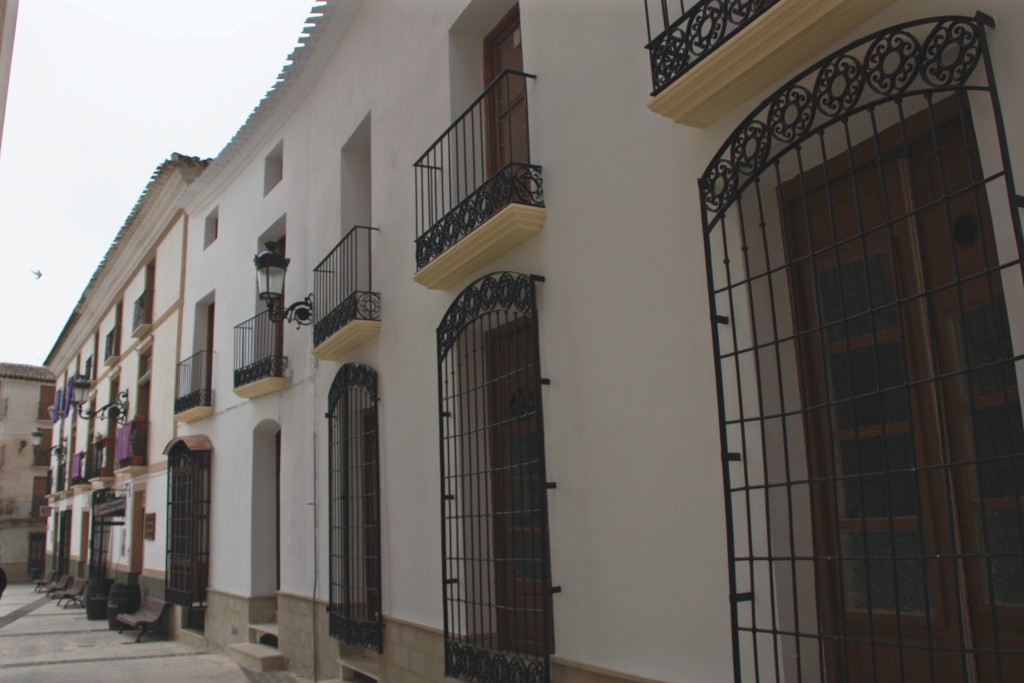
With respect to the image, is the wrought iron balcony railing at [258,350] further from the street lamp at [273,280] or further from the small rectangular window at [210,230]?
the small rectangular window at [210,230]

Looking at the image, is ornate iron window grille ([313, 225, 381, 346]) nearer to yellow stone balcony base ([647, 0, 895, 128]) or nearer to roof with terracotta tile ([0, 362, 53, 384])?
yellow stone balcony base ([647, 0, 895, 128])

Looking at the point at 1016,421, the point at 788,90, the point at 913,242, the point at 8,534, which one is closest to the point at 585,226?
the point at 788,90

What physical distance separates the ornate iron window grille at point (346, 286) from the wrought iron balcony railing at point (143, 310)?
8.47m

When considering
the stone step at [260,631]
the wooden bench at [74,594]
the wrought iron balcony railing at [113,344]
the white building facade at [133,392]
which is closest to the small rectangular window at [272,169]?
the white building facade at [133,392]

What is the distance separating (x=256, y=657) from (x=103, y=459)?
10.8 meters

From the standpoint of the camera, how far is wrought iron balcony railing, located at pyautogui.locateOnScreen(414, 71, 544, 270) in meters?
5.12

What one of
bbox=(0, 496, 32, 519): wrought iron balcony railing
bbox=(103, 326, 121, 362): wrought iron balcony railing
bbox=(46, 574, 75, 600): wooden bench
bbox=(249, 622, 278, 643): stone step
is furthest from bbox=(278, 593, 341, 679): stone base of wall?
bbox=(0, 496, 32, 519): wrought iron balcony railing

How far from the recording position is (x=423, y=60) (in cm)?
684

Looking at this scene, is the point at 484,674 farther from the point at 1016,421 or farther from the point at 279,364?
the point at 279,364

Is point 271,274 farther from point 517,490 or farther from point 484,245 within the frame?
point 517,490

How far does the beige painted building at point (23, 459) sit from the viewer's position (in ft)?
112

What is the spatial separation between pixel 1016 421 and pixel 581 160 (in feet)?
8.51

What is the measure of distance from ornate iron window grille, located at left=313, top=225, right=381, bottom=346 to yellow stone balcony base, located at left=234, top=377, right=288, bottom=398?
1.17 metres

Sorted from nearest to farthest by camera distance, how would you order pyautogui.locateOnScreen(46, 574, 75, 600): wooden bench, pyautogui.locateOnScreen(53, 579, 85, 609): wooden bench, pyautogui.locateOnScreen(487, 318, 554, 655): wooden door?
pyautogui.locateOnScreen(487, 318, 554, 655): wooden door, pyautogui.locateOnScreen(53, 579, 85, 609): wooden bench, pyautogui.locateOnScreen(46, 574, 75, 600): wooden bench
